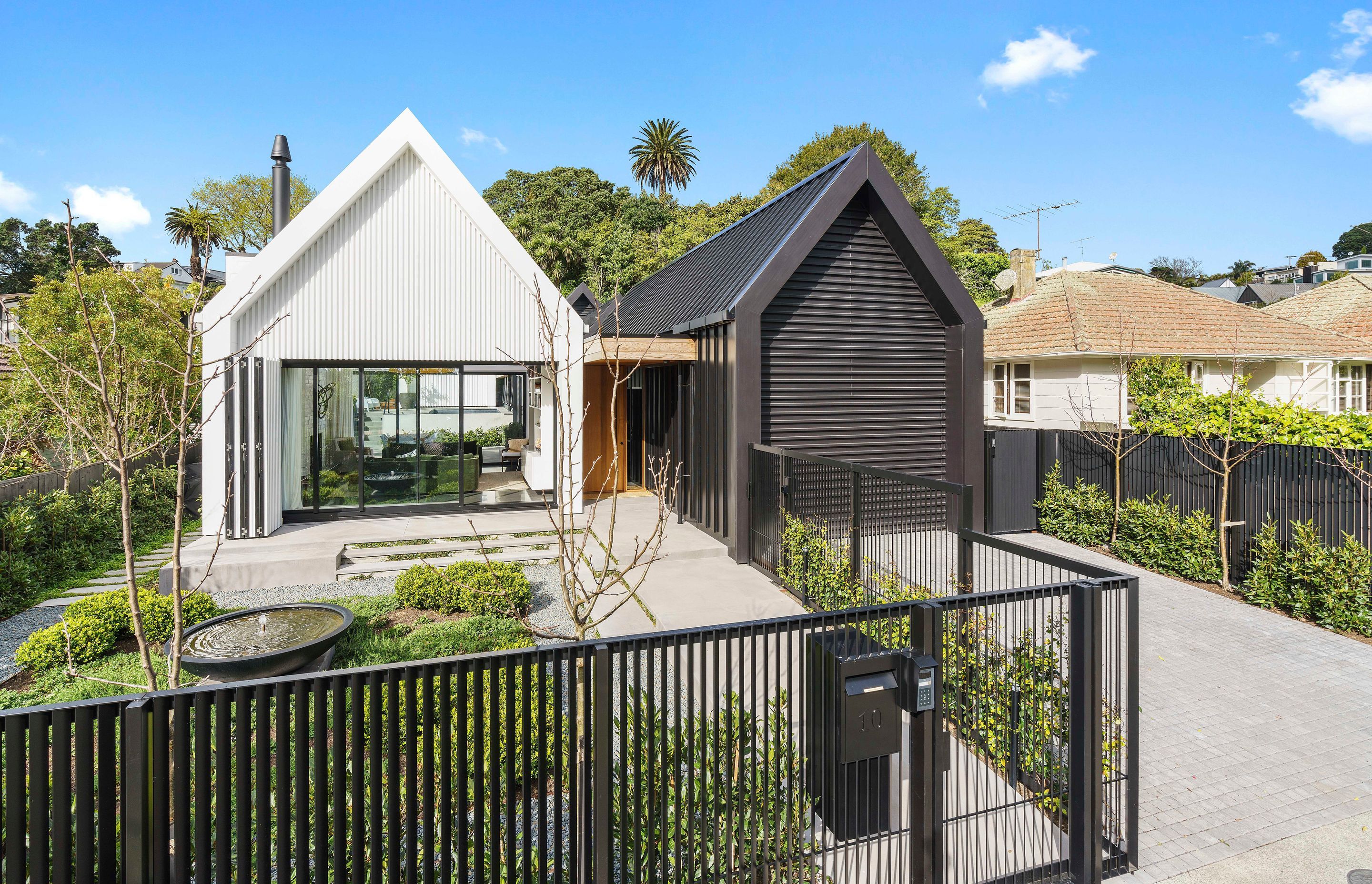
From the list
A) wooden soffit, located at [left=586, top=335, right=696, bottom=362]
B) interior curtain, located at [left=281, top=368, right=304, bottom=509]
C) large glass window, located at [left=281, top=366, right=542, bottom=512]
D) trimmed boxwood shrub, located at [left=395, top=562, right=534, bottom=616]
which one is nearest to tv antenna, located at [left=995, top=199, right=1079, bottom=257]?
wooden soffit, located at [left=586, top=335, right=696, bottom=362]

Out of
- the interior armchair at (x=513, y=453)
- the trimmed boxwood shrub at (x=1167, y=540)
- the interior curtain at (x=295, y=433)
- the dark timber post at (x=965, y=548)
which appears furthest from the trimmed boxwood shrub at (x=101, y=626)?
the trimmed boxwood shrub at (x=1167, y=540)

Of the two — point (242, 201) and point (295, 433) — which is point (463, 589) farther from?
point (242, 201)

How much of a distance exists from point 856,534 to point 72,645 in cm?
699

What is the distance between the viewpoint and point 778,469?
7746 millimetres

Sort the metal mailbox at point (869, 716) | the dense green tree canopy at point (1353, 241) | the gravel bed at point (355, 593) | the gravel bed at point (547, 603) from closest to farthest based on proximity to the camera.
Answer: the metal mailbox at point (869, 716), the gravel bed at point (547, 603), the gravel bed at point (355, 593), the dense green tree canopy at point (1353, 241)

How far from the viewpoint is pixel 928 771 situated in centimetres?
301

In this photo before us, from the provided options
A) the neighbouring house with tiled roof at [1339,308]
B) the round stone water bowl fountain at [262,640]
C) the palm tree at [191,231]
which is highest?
the palm tree at [191,231]

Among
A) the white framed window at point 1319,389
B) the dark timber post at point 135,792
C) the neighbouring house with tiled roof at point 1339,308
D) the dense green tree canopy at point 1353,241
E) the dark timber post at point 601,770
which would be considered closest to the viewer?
the dark timber post at point 135,792

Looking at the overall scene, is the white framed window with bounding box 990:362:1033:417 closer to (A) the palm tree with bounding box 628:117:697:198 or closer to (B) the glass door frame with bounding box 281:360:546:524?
(B) the glass door frame with bounding box 281:360:546:524

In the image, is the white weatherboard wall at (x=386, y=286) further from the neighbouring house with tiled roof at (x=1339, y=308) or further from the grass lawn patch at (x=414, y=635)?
the neighbouring house with tiled roof at (x=1339, y=308)

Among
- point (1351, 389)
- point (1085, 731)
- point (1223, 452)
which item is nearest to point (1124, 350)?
point (1223, 452)

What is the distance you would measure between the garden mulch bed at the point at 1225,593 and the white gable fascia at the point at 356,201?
8.94 meters

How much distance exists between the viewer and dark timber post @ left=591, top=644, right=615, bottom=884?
8.19 ft

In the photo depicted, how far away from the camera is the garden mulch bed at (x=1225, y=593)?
22.2 feet
